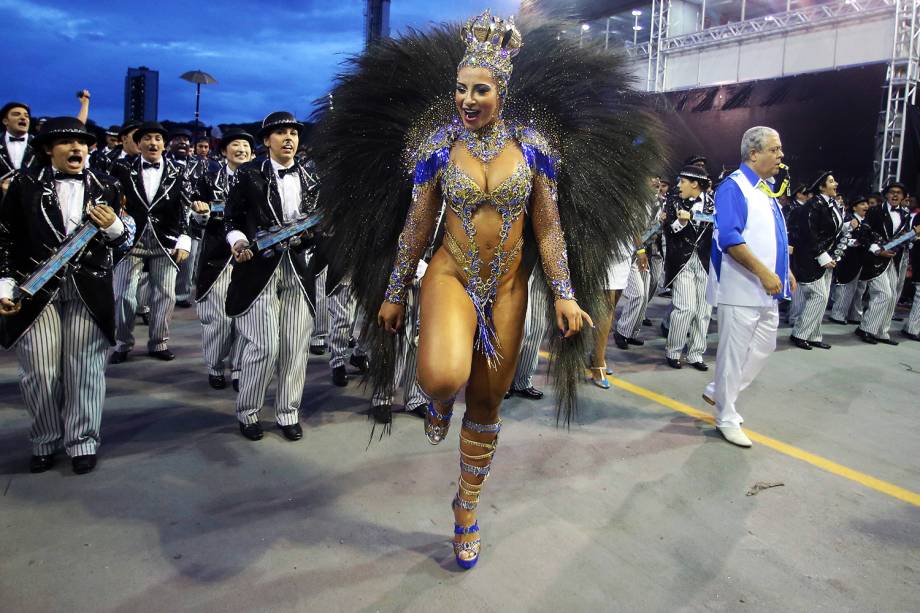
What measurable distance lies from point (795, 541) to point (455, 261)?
2236 mm

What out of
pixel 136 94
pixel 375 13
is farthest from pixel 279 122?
pixel 375 13

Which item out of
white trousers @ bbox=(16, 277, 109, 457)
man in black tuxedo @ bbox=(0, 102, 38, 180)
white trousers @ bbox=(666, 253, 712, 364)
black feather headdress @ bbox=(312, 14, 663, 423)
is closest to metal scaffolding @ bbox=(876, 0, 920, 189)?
white trousers @ bbox=(666, 253, 712, 364)

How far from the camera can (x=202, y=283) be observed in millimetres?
5344

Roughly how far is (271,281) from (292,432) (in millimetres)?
1001

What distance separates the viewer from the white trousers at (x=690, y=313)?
263 inches

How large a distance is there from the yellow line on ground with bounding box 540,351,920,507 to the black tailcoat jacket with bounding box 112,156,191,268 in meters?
4.33

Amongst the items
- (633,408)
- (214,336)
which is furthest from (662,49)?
(214,336)

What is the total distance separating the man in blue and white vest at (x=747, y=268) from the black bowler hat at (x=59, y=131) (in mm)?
4021

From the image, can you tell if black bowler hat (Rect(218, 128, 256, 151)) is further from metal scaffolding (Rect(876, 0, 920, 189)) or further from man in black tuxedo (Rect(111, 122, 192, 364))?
metal scaffolding (Rect(876, 0, 920, 189))

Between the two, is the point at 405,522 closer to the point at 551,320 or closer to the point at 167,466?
the point at 551,320

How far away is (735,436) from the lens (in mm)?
4566

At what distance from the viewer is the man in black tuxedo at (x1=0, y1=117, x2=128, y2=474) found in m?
3.57

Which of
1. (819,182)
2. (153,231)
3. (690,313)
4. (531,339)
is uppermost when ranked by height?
(819,182)

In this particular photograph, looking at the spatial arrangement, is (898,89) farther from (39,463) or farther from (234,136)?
(39,463)
